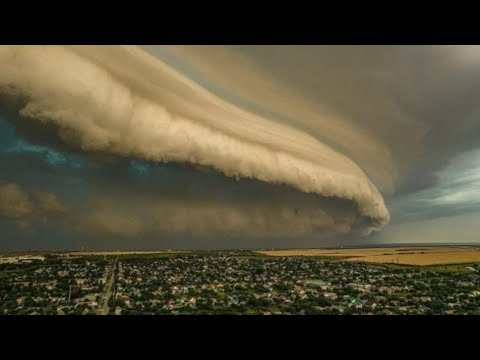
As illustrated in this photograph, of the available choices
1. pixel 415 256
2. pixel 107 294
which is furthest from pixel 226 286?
pixel 415 256

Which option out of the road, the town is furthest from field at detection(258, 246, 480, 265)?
the road

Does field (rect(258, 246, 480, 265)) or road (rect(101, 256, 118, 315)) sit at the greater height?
field (rect(258, 246, 480, 265))

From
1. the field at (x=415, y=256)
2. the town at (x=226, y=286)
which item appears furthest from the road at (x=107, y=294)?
the field at (x=415, y=256)

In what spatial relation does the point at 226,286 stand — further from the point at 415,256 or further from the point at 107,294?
the point at 415,256

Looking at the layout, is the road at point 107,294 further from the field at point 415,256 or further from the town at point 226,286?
the field at point 415,256

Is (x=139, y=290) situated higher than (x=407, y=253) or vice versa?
(x=407, y=253)

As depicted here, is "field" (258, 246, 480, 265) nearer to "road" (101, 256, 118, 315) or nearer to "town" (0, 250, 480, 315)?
"town" (0, 250, 480, 315)
